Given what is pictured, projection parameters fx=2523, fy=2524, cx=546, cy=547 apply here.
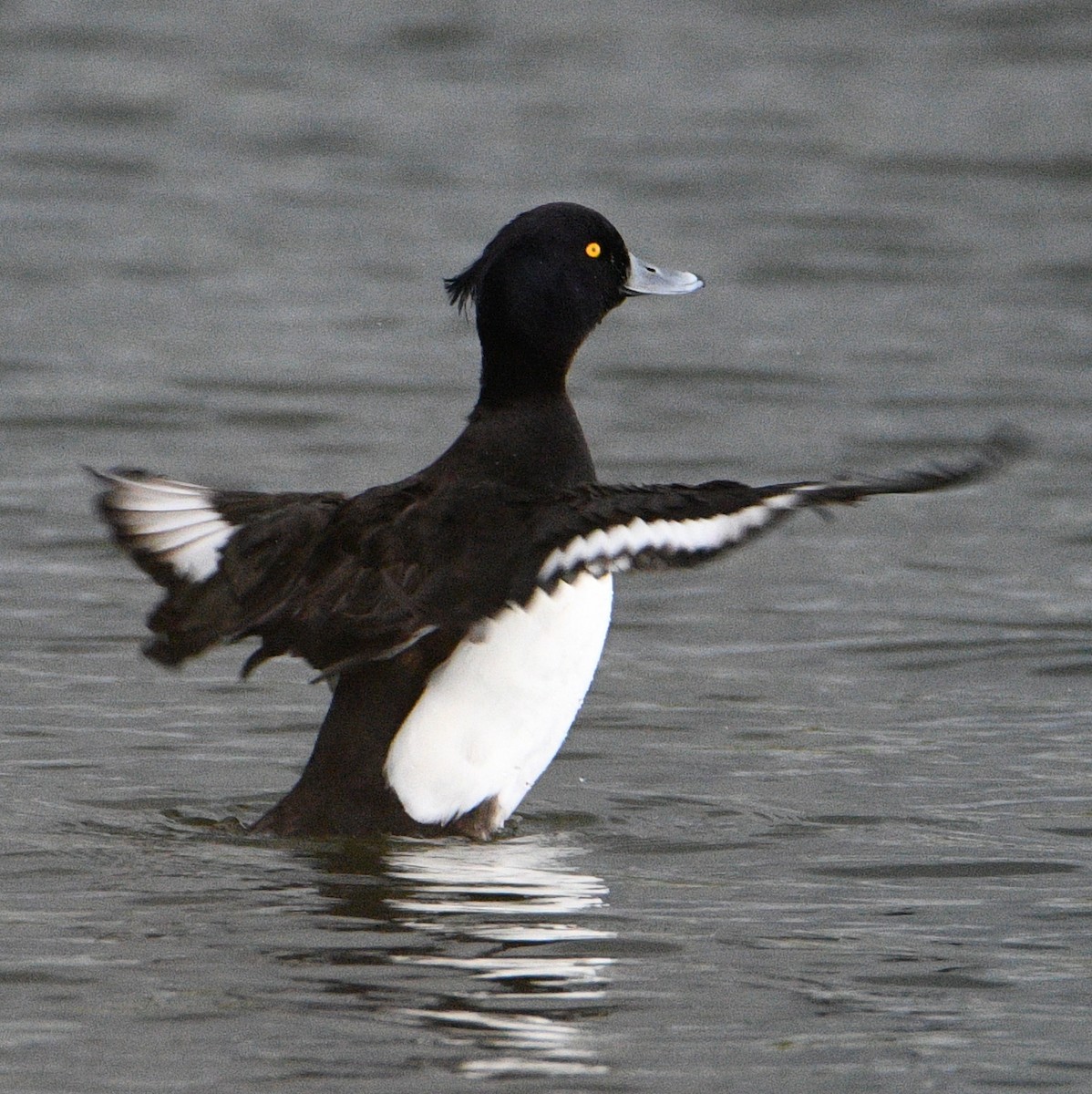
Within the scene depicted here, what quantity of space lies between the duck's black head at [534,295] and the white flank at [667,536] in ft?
3.45

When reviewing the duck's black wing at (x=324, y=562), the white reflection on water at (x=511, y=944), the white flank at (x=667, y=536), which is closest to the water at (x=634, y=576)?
the white reflection on water at (x=511, y=944)

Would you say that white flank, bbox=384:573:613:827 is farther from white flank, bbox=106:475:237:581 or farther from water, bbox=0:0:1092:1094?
white flank, bbox=106:475:237:581

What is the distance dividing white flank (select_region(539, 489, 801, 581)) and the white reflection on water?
725 mm

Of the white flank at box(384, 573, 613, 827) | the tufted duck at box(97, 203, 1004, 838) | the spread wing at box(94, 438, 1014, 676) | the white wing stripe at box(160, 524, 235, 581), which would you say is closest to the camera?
the spread wing at box(94, 438, 1014, 676)

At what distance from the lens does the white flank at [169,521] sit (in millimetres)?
6066

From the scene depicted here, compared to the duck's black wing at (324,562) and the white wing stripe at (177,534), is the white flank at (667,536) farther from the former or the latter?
the white wing stripe at (177,534)

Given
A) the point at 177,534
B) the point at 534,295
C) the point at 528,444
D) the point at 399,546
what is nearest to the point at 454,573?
the point at 399,546

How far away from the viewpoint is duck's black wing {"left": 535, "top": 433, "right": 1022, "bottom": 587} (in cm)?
517

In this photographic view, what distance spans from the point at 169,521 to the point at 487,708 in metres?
0.94

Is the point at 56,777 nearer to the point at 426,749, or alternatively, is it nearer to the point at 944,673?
the point at 426,749

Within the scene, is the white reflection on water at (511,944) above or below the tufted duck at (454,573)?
below

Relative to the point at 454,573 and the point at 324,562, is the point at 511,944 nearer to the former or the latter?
the point at 454,573

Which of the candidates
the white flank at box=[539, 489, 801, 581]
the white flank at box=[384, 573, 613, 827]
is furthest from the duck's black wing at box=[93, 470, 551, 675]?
the white flank at box=[539, 489, 801, 581]

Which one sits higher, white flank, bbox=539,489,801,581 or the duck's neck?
the duck's neck
